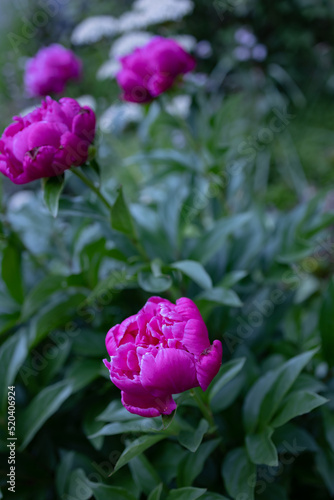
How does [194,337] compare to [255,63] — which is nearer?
[194,337]

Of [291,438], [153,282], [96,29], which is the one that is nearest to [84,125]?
[153,282]

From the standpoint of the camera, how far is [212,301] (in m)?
0.83

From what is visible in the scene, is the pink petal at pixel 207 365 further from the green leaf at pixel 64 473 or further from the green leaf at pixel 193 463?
the green leaf at pixel 64 473

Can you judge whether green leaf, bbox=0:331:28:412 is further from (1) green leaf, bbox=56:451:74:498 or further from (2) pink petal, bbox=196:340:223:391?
(2) pink petal, bbox=196:340:223:391

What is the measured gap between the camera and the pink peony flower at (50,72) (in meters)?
1.29

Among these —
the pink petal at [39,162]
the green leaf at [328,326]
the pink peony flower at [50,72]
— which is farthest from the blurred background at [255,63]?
the pink petal at [39,162]

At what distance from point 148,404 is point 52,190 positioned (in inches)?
12.9

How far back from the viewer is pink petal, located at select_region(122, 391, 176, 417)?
0.53m

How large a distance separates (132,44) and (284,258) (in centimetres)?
132

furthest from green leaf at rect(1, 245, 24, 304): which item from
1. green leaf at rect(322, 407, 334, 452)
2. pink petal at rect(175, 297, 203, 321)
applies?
green leaf at rect(322, 407, 334, 452)

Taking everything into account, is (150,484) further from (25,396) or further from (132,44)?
(132,44)

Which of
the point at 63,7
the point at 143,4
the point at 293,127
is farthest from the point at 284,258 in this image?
the point at 63,7

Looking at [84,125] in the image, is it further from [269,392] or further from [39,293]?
[269,392]

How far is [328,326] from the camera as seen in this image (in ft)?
2.93
